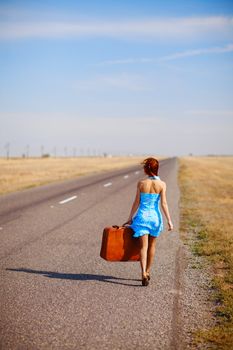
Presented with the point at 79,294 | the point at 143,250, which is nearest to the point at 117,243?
the point at 143,250

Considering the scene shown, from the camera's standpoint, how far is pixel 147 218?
5938mm

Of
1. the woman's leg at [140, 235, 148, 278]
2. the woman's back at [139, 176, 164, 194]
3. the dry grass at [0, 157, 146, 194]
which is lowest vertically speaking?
the dry grass at [0, 157, 146, 194]

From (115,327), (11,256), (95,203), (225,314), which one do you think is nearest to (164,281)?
(225,314)

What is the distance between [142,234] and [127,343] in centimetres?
199

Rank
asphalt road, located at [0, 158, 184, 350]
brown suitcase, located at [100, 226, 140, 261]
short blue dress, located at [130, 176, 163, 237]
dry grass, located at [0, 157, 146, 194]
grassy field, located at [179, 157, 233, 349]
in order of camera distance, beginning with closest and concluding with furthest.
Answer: asphalt road, located at [0, 158, 184, 350] < grassy field, located at [179, 157, 233, 349] < short blue dress, located at [130, 176, 163, 237] < brown suitcase, located at [100, 226, 140, 261] < dry grass, located at [0, 157, 146, 194]

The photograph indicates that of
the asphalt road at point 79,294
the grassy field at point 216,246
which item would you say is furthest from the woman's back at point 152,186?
the grassy field at point 216,246

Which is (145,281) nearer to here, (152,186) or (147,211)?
(147,211)

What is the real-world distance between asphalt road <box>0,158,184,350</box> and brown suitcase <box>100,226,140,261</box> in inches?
14.9

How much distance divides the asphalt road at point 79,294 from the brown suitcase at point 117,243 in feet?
1.25

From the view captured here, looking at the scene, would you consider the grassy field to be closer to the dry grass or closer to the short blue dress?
the short blue dress

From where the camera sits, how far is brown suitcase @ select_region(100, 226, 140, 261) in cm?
605

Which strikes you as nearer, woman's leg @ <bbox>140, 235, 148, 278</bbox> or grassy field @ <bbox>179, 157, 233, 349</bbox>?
grassy field @ <bbox>179, 157, 233, 349</bbox>

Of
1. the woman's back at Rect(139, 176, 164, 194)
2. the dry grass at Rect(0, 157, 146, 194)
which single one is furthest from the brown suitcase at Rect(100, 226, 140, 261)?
the dry grass at Rect(0, 157, 146, 194)

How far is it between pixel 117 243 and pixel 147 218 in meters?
0.55
